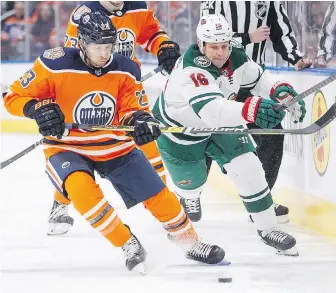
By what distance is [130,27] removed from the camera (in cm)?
441

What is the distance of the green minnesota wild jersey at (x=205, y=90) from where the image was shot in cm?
348

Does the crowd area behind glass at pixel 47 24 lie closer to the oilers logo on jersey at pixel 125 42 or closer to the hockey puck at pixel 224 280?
the oilers logo on jersey at pixel 125 42

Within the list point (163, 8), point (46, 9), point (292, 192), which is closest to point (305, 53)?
point (292, 192)

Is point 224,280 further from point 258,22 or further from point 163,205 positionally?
point 258,22

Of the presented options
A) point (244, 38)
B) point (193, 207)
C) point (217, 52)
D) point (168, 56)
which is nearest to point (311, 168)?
point (193, 207)

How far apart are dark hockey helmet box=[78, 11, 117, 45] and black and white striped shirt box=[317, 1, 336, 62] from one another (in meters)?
1.16

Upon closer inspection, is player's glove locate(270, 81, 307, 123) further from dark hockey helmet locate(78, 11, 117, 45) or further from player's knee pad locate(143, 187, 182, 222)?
dark hockey helmet locate(78, 11, 117, 45)

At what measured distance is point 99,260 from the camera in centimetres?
372

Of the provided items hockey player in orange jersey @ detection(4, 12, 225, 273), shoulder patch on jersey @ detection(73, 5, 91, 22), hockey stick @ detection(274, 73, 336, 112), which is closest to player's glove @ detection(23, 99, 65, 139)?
hockey player in orange jersey @ detection(4, 12, 225, 273)

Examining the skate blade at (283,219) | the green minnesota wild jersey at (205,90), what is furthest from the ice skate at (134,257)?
the skate blade at (283,219)

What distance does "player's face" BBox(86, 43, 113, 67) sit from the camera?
3416 mm

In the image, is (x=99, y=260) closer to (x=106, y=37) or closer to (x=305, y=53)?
(x=106, y=37)

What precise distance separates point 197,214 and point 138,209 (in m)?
0.65

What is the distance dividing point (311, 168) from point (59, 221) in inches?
45.0
